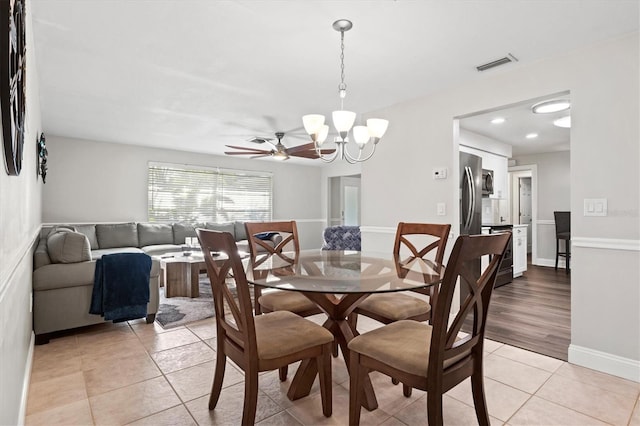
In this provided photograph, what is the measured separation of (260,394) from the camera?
6.42 ft

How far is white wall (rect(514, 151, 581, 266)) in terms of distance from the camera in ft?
21.0

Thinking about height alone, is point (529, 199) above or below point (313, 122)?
below

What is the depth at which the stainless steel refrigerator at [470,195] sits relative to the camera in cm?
386

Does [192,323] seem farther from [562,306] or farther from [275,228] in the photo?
[562,306]

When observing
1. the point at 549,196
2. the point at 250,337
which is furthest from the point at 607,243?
the point at 549,196

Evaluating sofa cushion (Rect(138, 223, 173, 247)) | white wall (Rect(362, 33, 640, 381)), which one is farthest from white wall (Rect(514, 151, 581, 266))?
sofa cushion (Rect(138, 223, 173, 247))

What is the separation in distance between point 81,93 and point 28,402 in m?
2.86

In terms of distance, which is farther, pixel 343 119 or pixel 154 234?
pixel 154 234

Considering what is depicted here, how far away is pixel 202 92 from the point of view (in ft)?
11.1

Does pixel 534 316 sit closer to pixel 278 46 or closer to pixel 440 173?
pixel 440 173

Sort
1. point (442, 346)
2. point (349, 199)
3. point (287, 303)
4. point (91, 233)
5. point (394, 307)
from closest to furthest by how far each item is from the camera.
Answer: point (442, 346), point (394, 307), point (287, 303), point (91, 233), point (349, 199)

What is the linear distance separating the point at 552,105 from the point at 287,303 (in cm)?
333

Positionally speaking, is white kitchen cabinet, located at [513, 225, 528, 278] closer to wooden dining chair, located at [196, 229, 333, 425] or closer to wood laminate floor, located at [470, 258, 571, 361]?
wood laminate floor, located at [470, 258, 571, 361]

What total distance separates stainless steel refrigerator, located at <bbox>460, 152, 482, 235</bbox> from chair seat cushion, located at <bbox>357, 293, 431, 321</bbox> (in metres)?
1.92
